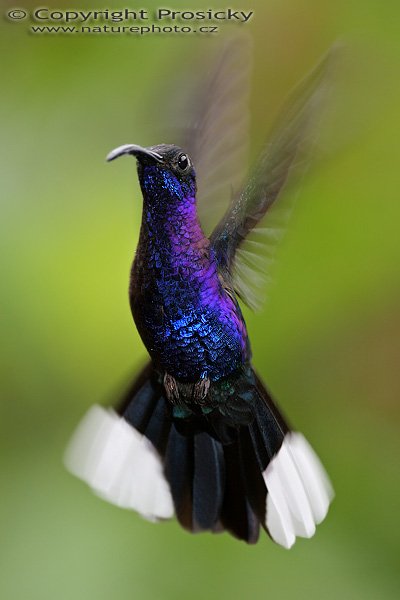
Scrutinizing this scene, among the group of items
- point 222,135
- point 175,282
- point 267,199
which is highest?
point 222,135

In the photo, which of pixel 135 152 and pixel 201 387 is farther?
pixel 201 387

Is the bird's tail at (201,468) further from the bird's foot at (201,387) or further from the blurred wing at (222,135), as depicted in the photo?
the blurred wing at (222,135)

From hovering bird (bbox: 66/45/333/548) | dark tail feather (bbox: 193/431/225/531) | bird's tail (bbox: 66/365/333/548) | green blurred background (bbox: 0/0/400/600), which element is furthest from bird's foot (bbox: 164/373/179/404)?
green blurred background (bbox: 0/0/400/600)

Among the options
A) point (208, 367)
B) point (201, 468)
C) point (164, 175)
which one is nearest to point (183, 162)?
point (164, 175)

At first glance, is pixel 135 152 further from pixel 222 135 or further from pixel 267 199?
pixel 222 135

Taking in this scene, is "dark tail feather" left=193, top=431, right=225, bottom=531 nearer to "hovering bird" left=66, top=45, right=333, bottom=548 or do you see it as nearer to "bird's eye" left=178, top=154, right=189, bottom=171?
"hovering bird" left=66, top=45, right=333, bottom=548

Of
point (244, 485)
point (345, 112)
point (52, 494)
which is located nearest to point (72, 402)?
point (52, 494)

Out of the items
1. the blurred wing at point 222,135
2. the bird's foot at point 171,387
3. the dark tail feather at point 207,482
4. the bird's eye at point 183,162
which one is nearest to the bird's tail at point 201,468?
the dark tail feather at point 207,482
